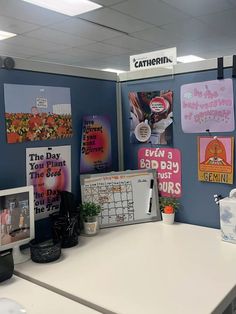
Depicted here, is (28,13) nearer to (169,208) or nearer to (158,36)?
(158,36)

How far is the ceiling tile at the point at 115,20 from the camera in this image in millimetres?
3992

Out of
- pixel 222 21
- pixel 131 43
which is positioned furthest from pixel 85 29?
pixel 222 21

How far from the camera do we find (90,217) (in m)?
1.24

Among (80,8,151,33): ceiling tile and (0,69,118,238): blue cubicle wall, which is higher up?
(80,8,151,33): ceiling tile

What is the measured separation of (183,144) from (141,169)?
220 mm

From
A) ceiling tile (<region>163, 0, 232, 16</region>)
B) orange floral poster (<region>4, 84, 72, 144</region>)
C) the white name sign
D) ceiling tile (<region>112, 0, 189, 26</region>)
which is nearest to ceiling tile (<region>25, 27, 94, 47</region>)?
ceiling tile (<region>112, 0, 189, 26</region>)

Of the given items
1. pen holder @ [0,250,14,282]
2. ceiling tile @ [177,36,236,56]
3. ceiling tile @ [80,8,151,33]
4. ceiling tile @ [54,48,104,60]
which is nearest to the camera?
pen holder @ [0,250,14,282]

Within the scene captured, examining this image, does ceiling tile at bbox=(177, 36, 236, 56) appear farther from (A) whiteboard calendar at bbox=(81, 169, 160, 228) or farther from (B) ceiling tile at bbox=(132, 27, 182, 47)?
(A) whiteboard calendar at bbox=(81, 169, 160, 228)

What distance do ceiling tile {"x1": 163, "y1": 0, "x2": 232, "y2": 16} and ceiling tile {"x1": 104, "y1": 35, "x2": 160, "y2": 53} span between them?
1399mm

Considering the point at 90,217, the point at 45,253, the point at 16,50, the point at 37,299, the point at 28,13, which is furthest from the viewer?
the point at 16,50

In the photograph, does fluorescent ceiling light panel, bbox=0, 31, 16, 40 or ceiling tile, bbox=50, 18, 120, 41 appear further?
fluorescent ceiling light panel, bbox=0, 31, 16, 40

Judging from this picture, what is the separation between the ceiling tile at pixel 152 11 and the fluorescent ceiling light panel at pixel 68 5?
0.30 meters

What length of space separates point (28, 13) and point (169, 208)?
352cm

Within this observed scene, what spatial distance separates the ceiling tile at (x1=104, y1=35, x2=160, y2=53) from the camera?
17.5ft
